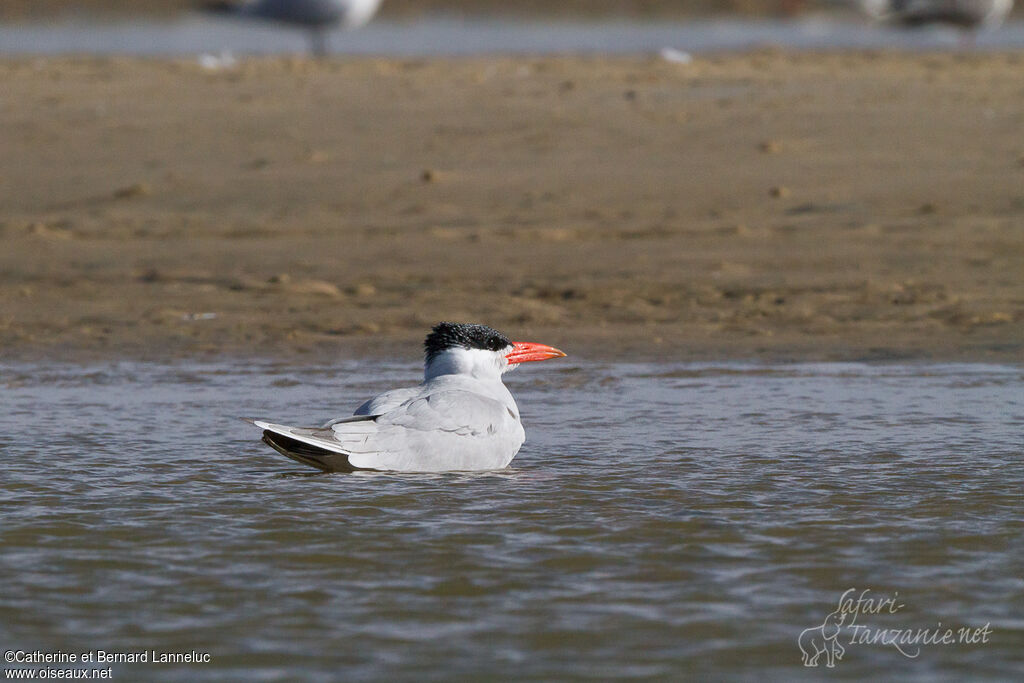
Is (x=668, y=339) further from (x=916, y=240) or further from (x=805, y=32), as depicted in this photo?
(x=805, y=32)

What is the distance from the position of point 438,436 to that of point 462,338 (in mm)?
653

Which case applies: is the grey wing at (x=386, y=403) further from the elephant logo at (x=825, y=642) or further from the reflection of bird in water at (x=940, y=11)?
the reflection of bird in water at (x=940, y=11)

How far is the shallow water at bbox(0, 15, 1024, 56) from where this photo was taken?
21953mm

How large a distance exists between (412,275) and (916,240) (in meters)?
3.54

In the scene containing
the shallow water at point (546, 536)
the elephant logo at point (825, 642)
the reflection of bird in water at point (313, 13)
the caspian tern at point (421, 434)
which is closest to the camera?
the elephant logo at point (825, 642)

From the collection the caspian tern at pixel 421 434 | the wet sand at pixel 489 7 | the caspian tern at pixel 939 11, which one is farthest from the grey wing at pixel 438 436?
the wet sand at pixel 489 7

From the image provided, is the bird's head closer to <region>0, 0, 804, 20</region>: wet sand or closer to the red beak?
the red beak

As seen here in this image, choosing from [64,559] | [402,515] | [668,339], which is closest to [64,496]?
[64,559]

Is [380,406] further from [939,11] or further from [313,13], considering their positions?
[939,11]

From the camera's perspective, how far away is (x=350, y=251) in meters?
11.7

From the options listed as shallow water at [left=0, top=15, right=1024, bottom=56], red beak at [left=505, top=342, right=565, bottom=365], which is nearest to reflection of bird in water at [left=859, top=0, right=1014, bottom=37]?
shallow water at [left=0, top=15, right=1024, bottom=56]

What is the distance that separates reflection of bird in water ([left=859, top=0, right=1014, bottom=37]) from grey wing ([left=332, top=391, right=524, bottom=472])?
1510cm

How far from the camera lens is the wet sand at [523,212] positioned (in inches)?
399

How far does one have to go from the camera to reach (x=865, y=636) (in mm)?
4684
